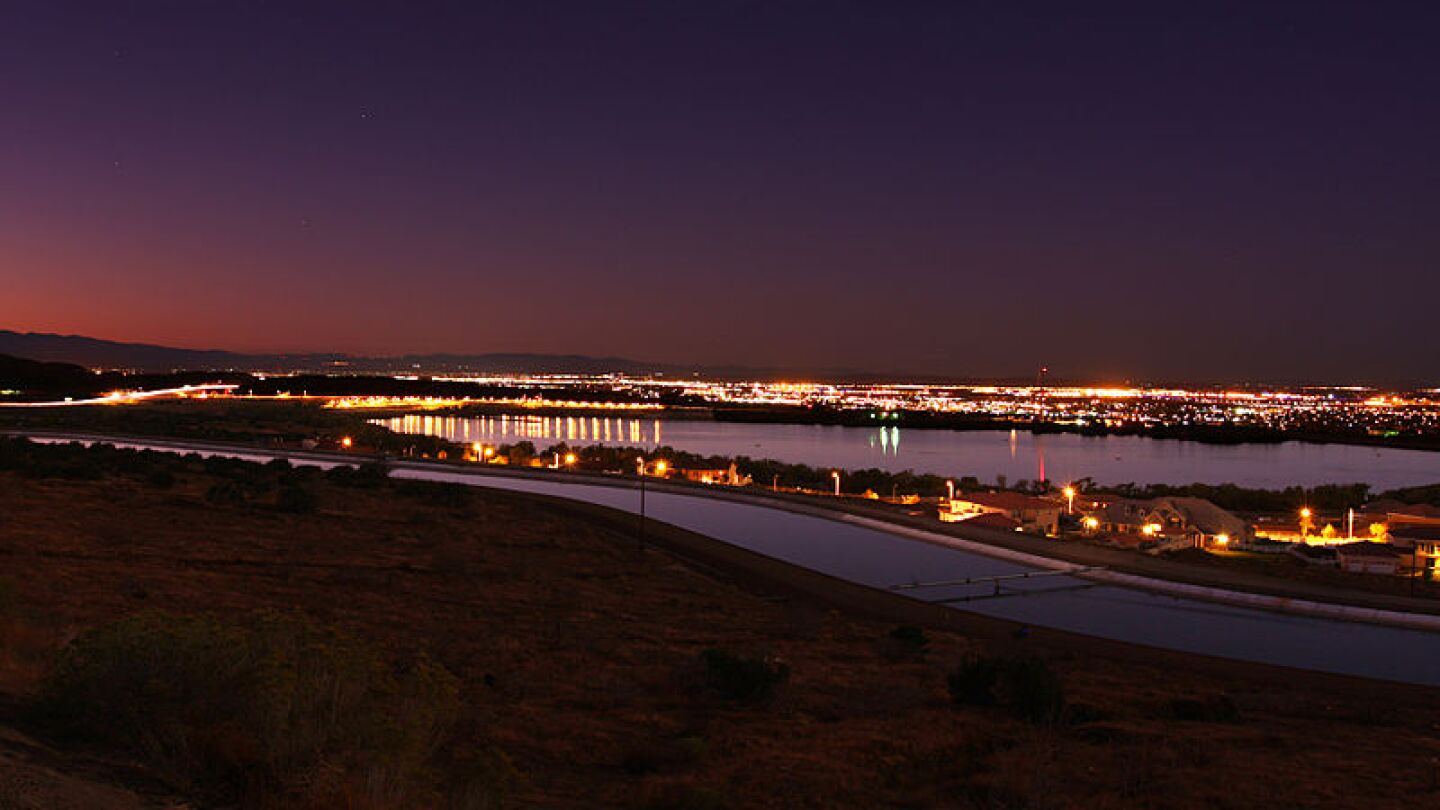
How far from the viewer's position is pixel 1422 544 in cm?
2383

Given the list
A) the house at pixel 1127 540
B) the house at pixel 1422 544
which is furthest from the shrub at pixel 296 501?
the house at pixel 1422 544

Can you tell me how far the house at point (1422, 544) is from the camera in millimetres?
22203

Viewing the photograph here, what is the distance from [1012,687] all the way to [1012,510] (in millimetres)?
19438

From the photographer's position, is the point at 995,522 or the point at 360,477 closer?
the point at 995,522

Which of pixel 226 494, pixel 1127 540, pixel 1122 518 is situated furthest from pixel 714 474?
pixel 226 494

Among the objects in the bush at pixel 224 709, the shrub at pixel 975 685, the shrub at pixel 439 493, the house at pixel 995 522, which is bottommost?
the house at pixel 995 522

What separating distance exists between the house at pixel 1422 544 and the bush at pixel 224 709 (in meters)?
22.7

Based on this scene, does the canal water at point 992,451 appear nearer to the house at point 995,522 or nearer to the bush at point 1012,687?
the house at point 995,522

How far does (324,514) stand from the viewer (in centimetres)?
2167

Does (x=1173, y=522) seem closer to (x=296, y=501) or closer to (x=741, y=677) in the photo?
(x=741, y=677)

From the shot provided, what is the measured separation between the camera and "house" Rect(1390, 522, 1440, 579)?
72.8 ft

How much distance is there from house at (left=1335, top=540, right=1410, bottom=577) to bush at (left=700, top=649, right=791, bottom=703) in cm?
1742

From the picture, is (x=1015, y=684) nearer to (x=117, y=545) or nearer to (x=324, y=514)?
(x=117, y=545)

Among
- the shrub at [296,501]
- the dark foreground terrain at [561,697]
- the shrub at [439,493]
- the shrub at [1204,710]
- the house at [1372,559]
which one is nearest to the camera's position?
the dark foreground terrain at [561,697]
